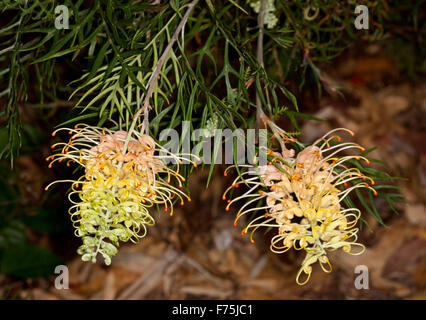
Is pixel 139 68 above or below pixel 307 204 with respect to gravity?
above

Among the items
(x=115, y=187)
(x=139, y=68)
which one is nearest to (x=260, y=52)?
(x=139, y=68)

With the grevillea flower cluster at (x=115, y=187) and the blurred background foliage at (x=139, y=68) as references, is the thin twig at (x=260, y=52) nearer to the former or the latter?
the blurred background foliage at (x=139, y=68)

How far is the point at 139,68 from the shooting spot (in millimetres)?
489

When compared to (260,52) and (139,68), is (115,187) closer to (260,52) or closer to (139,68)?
(139,68)

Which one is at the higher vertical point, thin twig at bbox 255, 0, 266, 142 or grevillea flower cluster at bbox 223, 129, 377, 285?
thin twig at bbox 255, 0, 266, 142

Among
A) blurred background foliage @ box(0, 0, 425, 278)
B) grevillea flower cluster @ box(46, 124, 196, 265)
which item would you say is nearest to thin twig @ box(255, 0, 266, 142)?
blurred background foliage @ box(0, 0, 425, 278)

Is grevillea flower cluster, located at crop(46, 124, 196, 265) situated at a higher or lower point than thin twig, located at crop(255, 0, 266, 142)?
lower

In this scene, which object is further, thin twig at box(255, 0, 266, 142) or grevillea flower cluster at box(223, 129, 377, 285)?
thin twig at box(255, 0, 266, 142)

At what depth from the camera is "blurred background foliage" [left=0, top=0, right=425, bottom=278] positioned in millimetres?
525

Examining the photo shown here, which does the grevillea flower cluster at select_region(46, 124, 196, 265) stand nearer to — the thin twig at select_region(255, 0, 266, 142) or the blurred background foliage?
the blurred background foliage

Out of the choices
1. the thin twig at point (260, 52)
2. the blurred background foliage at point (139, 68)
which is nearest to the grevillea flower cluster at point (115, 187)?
the blurred background foliage at point (139, 68)

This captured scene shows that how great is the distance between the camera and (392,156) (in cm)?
138

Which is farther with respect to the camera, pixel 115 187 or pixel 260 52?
pixel 260 52

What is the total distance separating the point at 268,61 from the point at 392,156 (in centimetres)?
78
